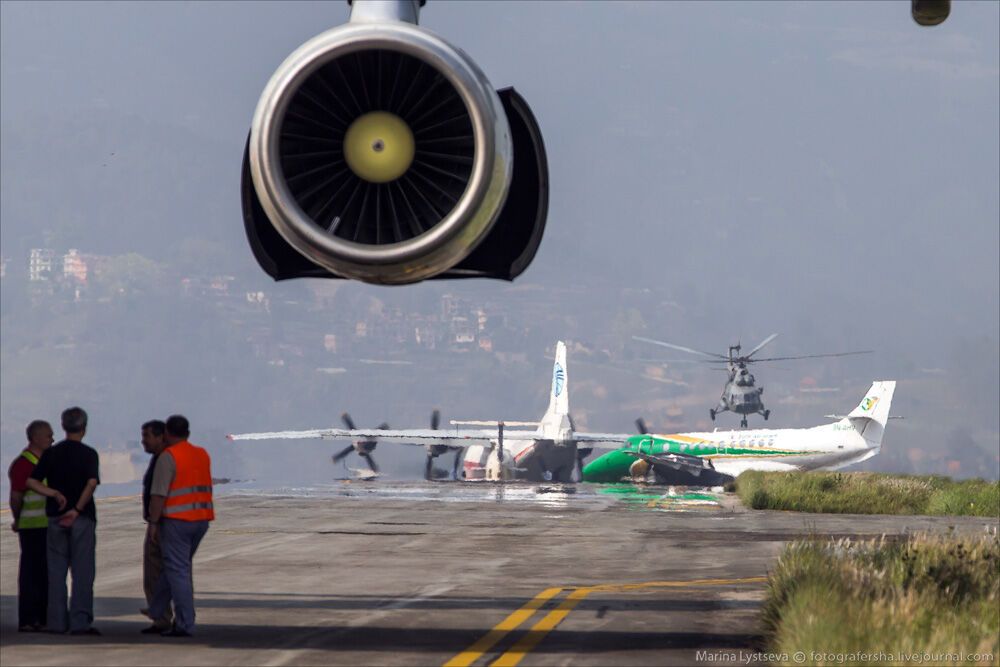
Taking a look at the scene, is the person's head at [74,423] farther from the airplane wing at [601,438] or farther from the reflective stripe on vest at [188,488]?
the airplane wing at [601,438]

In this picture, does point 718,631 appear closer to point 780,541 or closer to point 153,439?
point 153,439

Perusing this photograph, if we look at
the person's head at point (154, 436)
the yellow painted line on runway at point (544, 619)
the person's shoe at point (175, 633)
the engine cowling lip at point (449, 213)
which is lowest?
the yellow painted line on runway at point (544, 619)

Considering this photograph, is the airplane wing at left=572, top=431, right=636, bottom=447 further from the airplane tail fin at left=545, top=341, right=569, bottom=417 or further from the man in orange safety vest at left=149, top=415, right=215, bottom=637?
the man in orange safety vest at left=149, top=415, right=215, bottom=637

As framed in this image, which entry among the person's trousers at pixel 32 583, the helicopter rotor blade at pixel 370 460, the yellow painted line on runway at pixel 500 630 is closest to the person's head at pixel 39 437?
the person's trousers at pixel 32 583

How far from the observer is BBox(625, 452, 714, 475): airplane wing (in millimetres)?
83250

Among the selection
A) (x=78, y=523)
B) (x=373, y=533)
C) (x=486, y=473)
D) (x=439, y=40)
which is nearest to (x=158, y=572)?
(x=78, y=523)

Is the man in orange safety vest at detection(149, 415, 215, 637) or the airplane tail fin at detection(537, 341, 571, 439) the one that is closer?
the man in orange safety vest at detection(149, 415, 215, 637)

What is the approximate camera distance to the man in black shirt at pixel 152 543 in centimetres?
1407

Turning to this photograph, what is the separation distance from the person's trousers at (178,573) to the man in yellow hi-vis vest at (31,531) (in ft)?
3.87

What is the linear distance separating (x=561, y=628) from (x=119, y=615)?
458 centimetres

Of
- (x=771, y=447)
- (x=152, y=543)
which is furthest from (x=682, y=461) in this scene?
(x=152, y=543)

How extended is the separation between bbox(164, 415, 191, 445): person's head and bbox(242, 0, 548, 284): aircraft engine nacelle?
3980 millimetres

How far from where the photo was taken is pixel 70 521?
1423 centimetres

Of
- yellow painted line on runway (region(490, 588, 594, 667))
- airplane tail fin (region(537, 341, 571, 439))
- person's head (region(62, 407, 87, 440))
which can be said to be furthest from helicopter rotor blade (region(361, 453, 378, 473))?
person's head (region(62, 407, 87, 440))
